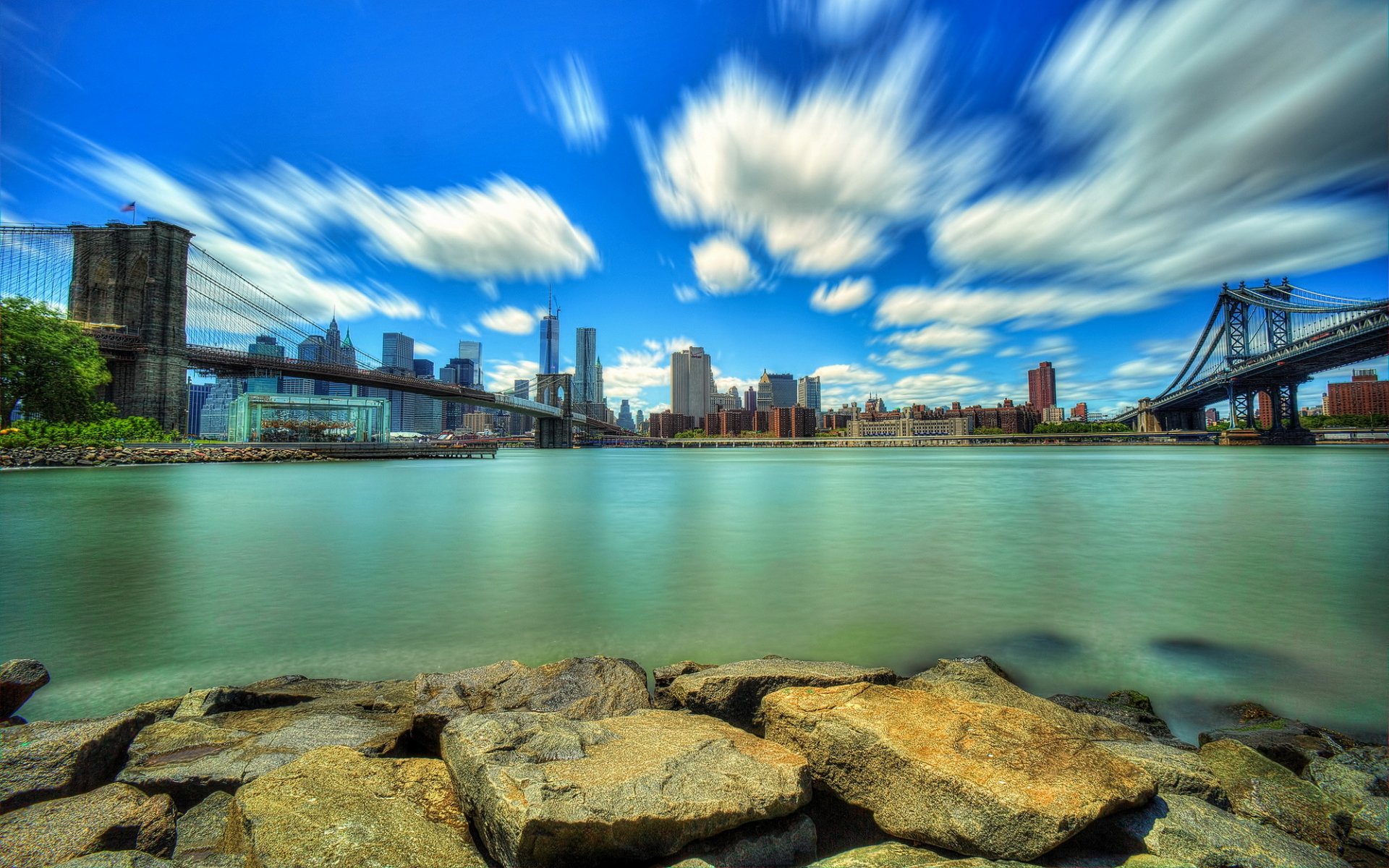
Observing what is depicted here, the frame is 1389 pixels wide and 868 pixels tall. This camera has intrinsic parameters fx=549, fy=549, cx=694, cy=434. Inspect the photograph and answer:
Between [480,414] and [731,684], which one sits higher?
[480,414]

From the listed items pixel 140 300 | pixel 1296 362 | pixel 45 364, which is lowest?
pixel 45 364

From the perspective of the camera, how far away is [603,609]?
7176 millimetres

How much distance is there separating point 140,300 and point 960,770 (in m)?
53.9

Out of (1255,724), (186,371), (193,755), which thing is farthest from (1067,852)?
(186,371)

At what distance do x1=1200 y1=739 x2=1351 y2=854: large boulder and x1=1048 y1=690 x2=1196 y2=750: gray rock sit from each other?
392 mm

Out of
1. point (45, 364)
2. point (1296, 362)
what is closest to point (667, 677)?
point (45, 364)

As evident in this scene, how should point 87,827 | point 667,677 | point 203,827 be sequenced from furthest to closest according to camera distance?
point 667,677 → point 203,827 → point 87,827

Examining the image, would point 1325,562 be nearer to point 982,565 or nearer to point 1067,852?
point 982,565

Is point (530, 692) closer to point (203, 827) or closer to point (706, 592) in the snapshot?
point (203, 827)

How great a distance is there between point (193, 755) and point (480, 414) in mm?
173322

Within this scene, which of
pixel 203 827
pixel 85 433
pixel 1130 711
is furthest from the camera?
pixel 85 433

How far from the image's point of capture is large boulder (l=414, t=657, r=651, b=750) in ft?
11.1

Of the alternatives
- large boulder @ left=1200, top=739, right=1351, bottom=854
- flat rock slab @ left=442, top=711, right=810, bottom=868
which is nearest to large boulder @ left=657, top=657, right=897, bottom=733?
flat rock slab @ left=442, top=711, right=810, bottom=868

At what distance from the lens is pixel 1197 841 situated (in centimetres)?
221
